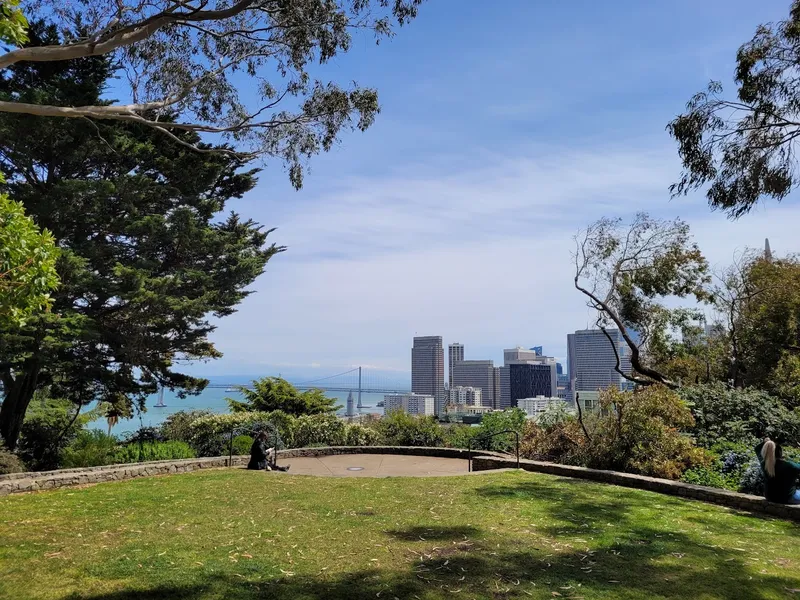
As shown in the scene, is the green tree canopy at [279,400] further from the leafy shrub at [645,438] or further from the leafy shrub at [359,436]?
the leafy shrub at [645,438]

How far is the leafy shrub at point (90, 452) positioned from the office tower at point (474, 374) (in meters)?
114

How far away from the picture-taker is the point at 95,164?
1745 centimetres

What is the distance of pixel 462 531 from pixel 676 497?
4658mm

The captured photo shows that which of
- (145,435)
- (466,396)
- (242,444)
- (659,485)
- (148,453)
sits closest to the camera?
(659,485)

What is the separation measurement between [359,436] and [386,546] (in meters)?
11.9

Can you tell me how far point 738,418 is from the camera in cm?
1295

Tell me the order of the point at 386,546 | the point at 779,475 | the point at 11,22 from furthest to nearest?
1. the point at 779,475
2. the point at 386,546
3. the point at 11,22

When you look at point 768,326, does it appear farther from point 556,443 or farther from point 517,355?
point 517,355

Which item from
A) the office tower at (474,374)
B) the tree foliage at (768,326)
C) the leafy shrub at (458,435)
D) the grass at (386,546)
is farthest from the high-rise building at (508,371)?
the grass at (386,546)

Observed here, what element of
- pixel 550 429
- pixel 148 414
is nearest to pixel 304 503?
pixel 550 429

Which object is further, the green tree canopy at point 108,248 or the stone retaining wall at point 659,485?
the green tree canopy at point 108,248

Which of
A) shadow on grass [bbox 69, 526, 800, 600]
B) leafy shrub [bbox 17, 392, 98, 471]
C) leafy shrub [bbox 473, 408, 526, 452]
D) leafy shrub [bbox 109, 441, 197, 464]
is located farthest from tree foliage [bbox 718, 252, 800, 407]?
A: leafy shrub [bbox 17, 392, 98, 471]

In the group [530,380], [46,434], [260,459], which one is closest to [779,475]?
[260,459]

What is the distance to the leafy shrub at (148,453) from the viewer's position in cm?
1295
